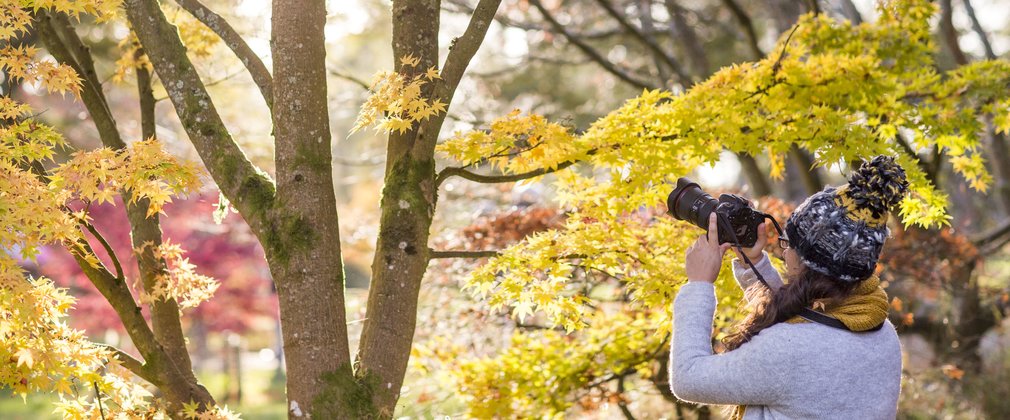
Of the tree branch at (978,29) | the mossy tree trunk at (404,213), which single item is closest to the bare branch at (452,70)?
the mossy tree trunk at (404,213)

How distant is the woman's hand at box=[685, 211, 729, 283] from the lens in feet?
6.91

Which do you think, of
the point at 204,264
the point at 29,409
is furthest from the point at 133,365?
the point at 29,409

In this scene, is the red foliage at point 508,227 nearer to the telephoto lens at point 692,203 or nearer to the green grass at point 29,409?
the telephoto lens at point 692,203

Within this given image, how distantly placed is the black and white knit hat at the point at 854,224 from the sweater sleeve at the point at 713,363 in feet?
0.76

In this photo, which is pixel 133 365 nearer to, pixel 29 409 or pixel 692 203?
pixel 692 203

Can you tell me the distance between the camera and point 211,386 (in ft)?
47.0

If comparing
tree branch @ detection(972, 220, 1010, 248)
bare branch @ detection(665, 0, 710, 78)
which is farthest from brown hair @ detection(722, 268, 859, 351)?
bare branch @ detection(665, 0, 710, 78)

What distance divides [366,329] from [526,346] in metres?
1.77

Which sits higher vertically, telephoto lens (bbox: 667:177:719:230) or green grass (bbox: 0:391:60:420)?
green grass (bbox: 0:391:60:420)

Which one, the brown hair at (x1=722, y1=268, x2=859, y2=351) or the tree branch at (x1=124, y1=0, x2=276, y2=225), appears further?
the tree branch at (x1=124, y1=0, x2=276, y2=225)

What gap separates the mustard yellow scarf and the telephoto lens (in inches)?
18.1

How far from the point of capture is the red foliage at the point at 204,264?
34.4ft

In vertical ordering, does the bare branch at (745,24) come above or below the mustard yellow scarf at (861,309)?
above

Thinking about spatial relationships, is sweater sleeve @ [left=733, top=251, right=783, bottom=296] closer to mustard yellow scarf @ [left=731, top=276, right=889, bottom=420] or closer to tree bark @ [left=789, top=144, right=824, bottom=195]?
mustard yellow scarf @ [left=731, top=276, right=889, bottom=420]
